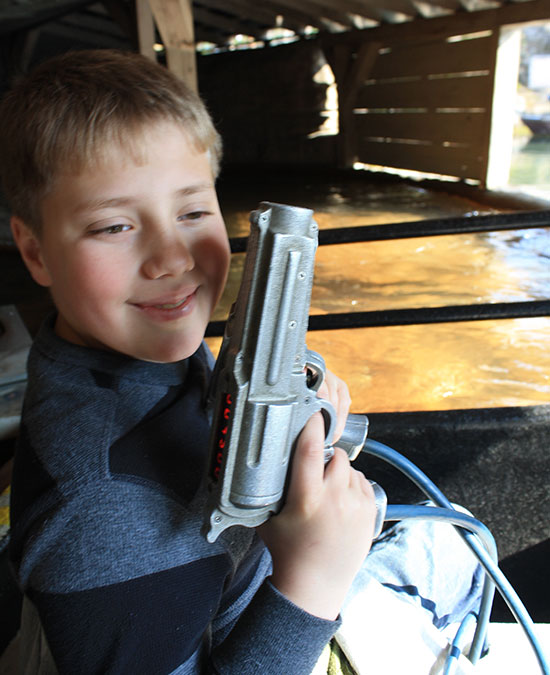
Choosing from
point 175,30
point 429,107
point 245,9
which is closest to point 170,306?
point 175,30

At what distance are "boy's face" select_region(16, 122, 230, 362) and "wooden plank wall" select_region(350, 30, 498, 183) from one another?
6757mm

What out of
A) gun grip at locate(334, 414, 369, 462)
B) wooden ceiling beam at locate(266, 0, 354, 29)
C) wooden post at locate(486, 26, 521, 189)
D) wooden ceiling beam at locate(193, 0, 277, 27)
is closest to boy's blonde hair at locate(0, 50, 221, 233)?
gun grip at locate(334, 414, 369, 462)

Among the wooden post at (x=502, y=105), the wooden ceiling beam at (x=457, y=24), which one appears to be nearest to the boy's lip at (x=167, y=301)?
the wooden ceiling beam at (x=457, y=24)

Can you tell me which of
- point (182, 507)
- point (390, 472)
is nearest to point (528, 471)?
point (390, 472)

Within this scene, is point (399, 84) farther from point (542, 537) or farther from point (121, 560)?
point (121, 560)

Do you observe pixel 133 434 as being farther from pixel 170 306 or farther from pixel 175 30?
pixel 175 30

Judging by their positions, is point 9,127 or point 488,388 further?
point 488,388

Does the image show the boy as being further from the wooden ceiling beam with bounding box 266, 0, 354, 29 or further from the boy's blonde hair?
the wooden ceiling beam with bounding box 266, 0, 354, 29

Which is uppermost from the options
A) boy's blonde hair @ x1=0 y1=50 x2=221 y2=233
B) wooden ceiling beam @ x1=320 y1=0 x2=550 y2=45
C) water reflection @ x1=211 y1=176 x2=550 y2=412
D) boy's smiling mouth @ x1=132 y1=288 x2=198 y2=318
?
wooden ceiling beam @ x1=320 y1=0 x2=550 y2=45

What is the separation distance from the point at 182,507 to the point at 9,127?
0.58m

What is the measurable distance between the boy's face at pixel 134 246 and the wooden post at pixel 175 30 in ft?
7.32

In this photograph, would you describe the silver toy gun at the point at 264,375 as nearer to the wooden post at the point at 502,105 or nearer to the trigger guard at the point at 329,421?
the trigger guard at the point at 329,421

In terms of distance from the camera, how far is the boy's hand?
0.66m

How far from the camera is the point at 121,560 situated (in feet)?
2.10
